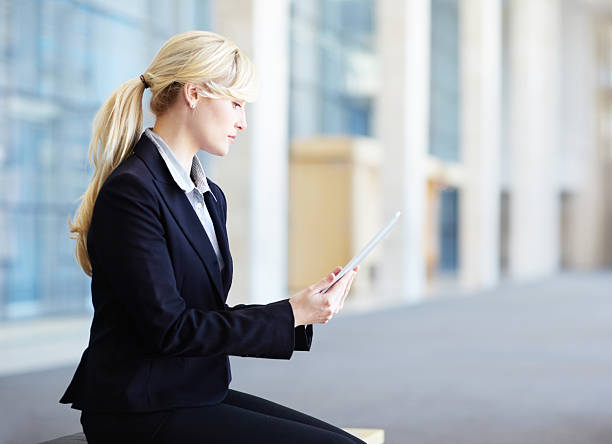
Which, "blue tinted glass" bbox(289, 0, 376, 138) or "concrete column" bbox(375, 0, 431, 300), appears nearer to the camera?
"concrete column" bbox(375, 0, 431, 300)

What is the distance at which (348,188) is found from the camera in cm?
2033

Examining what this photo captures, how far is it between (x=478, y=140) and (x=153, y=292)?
24.3m

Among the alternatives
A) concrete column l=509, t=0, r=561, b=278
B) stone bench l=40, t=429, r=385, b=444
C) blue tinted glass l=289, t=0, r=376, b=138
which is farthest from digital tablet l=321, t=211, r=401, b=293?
concrete column l=509, t=0, r=561, b=278

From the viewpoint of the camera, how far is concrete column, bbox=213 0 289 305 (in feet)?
43.9

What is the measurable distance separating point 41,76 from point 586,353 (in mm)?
11352

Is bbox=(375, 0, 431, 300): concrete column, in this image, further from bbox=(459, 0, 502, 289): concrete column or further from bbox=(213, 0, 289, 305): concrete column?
bbox=(213, 0, 289, 305): concrete column

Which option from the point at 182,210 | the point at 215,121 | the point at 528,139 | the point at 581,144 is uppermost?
the point at 581,144

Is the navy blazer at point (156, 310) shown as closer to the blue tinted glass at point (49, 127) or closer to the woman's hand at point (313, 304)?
the woman's hand at point (313, 304)

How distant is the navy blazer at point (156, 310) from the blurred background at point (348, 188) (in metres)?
3.21

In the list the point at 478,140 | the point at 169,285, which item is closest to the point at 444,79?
the point at 478,140

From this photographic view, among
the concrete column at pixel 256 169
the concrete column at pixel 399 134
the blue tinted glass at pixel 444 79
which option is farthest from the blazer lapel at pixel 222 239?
the blue tinted glass at pixel 444 79

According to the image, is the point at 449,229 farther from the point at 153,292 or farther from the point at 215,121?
the point at 153,292

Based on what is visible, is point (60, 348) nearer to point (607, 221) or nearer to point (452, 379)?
point (452, 379)

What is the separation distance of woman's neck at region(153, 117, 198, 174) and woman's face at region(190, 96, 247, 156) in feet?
0.12
